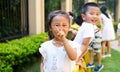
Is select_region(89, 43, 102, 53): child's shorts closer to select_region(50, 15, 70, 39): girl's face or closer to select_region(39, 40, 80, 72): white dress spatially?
select_region(39, 40, 80, 72): white dress

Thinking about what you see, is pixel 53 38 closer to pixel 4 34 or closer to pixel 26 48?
pixel 26 48

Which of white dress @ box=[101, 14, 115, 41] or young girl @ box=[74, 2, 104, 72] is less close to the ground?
young girl @ box=[74, 2, 104, 72]

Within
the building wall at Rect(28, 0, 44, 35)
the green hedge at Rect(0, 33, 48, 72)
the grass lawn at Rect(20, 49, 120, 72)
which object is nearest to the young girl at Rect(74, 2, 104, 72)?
the green hedge at Rect(0, 33, 48, 72)

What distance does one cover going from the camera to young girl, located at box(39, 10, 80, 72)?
8.63 feet

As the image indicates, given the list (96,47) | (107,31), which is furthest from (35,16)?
(96,47)

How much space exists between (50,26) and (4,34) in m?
7.02

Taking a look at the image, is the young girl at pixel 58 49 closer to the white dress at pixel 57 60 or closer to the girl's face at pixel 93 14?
the white dress at pixel 57 60

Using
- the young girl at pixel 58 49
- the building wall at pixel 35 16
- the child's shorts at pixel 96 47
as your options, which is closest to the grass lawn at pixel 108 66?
the child's shorts at pixel 96 47

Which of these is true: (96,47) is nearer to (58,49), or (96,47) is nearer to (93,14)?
(93,14)

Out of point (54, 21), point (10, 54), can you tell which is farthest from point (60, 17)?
point (10, 54)

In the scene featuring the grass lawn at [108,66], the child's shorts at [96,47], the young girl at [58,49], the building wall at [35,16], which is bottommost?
the grass lawn at [108,66]

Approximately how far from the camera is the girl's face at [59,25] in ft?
8.59

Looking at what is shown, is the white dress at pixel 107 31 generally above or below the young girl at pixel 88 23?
below

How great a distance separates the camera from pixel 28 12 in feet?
34.9
